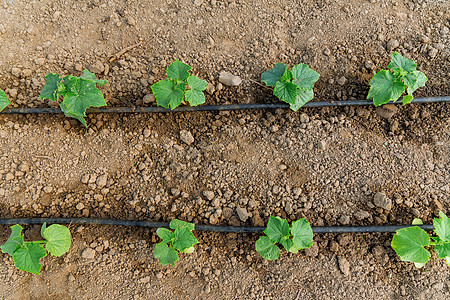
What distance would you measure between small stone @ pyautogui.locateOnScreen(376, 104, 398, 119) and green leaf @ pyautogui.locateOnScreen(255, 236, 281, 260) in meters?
1.58

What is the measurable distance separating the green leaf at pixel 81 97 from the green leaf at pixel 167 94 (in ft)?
1.45

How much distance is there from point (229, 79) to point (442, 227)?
216 centimetres

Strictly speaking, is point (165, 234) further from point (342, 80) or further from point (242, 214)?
point (342, 80)

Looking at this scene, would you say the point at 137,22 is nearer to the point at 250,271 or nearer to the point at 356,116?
the point at 356,116

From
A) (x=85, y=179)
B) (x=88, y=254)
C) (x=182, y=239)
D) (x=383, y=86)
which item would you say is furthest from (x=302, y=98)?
(x=88, y=254)

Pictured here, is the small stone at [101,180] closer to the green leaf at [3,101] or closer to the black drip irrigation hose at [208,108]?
the black drip irrigation hose at [208,108]

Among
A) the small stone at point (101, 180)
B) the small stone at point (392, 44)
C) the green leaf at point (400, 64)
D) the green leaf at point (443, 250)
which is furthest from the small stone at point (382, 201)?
the small stone at point (101, 180)

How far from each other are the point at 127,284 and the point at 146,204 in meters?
0.69

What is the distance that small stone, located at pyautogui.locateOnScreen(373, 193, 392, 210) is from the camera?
2766 millimetres

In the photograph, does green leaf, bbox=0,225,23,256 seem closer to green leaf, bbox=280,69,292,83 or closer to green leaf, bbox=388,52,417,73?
green leaf, bbox=280,69,292,83

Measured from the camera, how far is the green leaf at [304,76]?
2.79 m

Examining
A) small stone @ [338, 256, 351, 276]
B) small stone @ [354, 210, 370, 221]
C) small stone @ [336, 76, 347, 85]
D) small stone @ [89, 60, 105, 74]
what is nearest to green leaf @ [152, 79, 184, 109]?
small stone @ [89, 60, 105, 74]

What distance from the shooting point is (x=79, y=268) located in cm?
279

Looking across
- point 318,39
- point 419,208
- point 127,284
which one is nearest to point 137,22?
point 318,39
